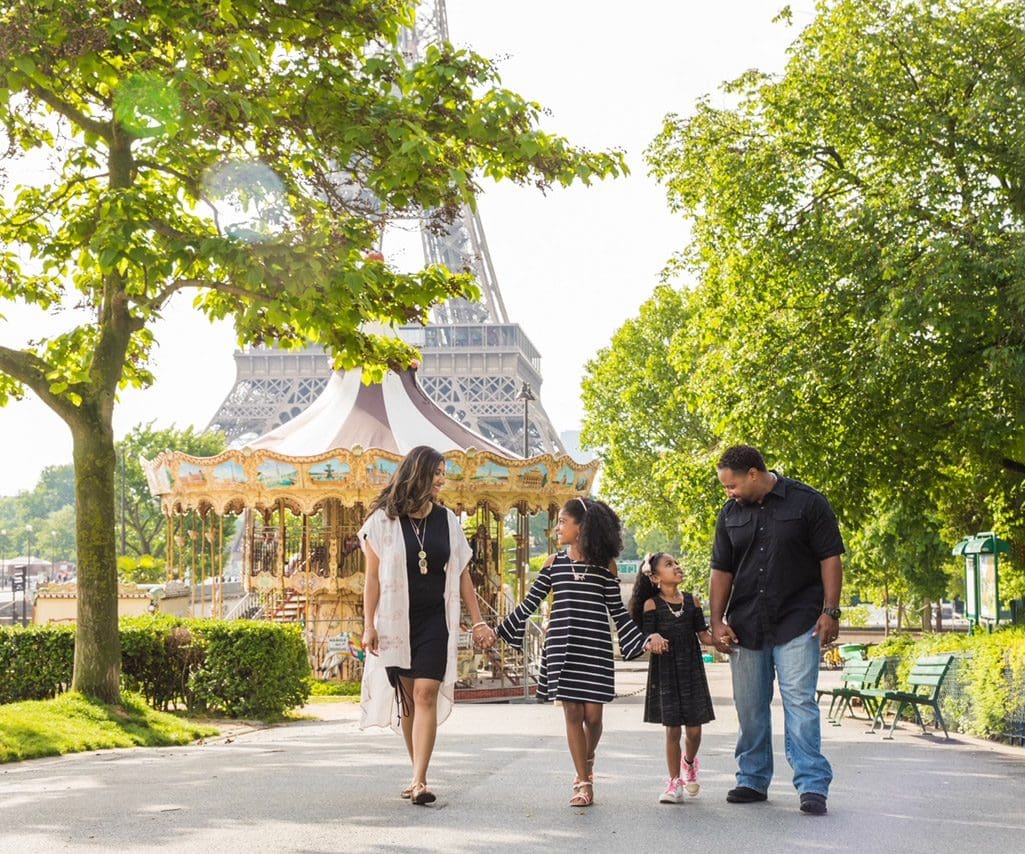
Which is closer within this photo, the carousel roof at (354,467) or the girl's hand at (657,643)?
the girl's hand at (657,643)

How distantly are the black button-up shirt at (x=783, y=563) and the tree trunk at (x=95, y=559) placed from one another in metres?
8.35

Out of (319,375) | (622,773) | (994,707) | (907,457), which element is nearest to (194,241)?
(622,773)

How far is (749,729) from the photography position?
7613mm

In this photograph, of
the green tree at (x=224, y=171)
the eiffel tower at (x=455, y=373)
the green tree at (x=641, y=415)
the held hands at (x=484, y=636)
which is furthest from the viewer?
the eiffel tower at (x=455, y=373)

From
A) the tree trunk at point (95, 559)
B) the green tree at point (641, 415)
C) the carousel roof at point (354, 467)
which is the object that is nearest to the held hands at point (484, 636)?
the tree trunk at point (95, 559)

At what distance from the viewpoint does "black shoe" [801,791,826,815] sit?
285 inches

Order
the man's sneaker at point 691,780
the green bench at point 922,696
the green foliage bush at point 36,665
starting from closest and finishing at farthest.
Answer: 1. the man's sneaker at point 691,780
2. the green bench at point 922,696
3. the green foliage bush at point 36,665

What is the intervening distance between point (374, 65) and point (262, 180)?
6.41ft

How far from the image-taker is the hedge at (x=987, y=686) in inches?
533

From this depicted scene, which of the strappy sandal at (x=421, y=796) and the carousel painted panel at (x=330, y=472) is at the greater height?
the carousel painted panel at (x=330, y=472)

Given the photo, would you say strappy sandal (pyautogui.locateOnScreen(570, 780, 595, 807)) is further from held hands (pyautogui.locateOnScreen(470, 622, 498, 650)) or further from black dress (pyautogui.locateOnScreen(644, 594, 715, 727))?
held hands (pyautogui.locateOnScreen(470, 622, 498, 650))

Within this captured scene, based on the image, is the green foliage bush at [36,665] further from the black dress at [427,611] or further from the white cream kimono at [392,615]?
the black dress at [427,611]

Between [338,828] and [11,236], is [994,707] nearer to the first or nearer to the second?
[338,828]

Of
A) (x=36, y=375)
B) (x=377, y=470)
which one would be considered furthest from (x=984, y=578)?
(x=36, y=375)
